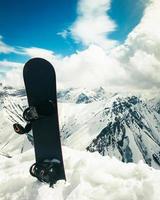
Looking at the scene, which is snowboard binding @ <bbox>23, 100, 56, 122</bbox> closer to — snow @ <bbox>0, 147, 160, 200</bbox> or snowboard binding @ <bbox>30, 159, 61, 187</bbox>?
snowboard binding @ <bbox>30, 159, 61, 187</bbox>

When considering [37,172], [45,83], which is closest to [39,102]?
[45,83]

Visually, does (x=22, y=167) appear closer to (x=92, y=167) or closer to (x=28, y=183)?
(x=28, y=183)

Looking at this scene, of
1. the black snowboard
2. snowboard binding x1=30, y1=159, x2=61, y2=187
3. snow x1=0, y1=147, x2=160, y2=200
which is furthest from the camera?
the black snowboard

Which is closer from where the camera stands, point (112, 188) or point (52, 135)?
point (112, 188)

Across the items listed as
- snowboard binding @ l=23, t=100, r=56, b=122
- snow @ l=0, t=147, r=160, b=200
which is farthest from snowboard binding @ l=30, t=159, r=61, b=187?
snowboard binding @ l=23, t=100, r=56, b=122

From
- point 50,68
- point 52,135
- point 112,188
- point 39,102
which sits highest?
point 50,68

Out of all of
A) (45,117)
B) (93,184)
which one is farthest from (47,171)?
(93,184)

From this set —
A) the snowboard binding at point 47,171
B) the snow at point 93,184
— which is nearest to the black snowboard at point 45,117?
the snowboard binding at point 47,171

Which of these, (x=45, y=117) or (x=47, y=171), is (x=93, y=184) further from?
(x=45, y=117)
